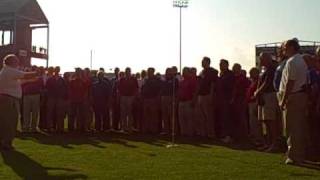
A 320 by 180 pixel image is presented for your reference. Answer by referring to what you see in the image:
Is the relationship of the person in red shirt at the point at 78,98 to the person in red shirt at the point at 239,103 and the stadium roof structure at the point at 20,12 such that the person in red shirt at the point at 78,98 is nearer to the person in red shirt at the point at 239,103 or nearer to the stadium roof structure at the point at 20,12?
the person in red shirt at the point at 239,103

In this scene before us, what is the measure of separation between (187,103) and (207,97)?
802 mm

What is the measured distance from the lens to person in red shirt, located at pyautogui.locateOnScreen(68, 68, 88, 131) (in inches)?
655

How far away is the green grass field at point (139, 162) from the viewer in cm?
863

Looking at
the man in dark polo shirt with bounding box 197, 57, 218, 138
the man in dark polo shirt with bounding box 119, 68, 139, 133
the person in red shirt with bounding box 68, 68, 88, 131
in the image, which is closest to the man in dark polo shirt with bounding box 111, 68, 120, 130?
the man in dark polo shirt with bounding box 119, 68, 139, 133

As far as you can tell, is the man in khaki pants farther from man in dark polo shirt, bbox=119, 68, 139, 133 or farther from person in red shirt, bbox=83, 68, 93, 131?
man in dark polo shirt, bbox=119, 68, 139, 133

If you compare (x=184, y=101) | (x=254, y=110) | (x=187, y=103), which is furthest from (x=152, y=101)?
(x=254, y=110)

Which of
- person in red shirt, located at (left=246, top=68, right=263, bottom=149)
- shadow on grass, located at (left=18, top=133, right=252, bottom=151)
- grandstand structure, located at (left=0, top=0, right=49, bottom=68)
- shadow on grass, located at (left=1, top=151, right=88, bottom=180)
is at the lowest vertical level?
shadow on grass, located at (left=1, top=151, right=88, bottom=180)

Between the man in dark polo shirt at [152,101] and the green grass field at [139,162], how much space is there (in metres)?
2.63

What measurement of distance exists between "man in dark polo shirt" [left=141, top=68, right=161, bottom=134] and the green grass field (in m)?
2.63

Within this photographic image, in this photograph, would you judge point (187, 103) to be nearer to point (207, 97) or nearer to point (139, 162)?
A: point (207, 97)

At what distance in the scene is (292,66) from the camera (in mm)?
9461

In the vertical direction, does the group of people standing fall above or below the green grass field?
above

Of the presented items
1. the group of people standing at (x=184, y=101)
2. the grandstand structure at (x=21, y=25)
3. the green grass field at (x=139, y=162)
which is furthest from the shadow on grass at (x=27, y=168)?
the grandstand structure at (x=21, y=25)

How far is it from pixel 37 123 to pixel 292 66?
9.66 meters
